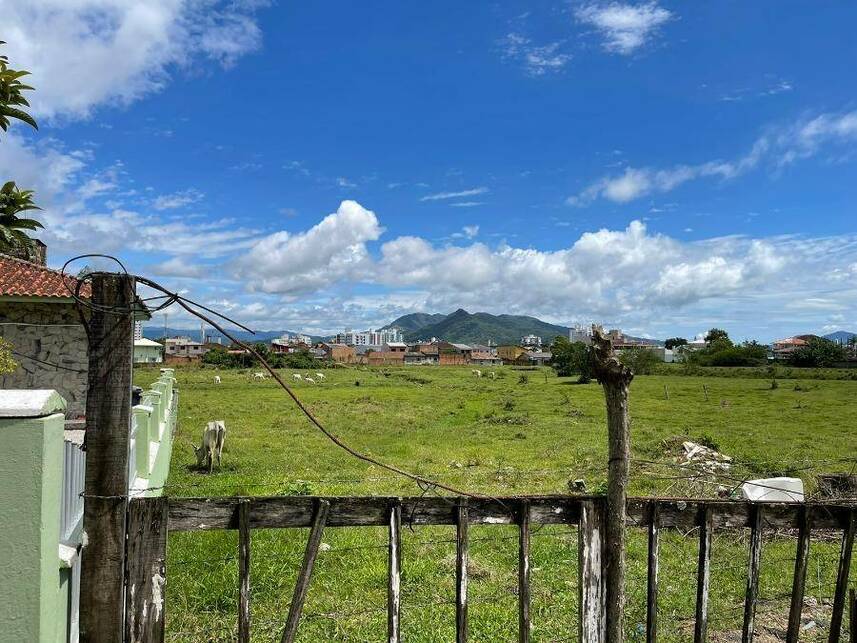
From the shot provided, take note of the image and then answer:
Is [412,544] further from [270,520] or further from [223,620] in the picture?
[270,520]

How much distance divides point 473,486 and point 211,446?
17.9ft

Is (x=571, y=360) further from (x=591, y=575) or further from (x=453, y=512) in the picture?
(x=453, y=512)

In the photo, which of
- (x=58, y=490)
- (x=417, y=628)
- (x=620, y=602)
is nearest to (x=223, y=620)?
(x=417, y=628)

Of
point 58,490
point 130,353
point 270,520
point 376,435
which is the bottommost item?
point 376,435

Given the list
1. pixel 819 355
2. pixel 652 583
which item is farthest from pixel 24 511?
pixel 819 355

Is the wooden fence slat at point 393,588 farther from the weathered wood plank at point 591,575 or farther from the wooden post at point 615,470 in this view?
the wooden post at point 615,470

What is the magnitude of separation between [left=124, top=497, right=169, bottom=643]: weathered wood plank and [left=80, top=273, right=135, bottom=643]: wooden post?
2.1 inches

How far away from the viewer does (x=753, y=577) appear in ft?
12.2

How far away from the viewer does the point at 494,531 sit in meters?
8.62

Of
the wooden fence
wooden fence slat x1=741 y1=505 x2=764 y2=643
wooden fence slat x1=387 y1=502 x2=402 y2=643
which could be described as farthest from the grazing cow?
wooden fence slat x1=741 y1=505 x2=764 y2=643

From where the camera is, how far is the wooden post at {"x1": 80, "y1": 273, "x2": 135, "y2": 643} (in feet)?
9.47

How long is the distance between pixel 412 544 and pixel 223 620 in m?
2.99

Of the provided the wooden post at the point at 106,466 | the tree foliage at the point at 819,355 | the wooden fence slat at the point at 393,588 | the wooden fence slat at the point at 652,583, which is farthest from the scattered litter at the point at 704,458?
the tree foliage at the point at 819,355

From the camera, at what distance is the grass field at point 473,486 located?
5719 mm
